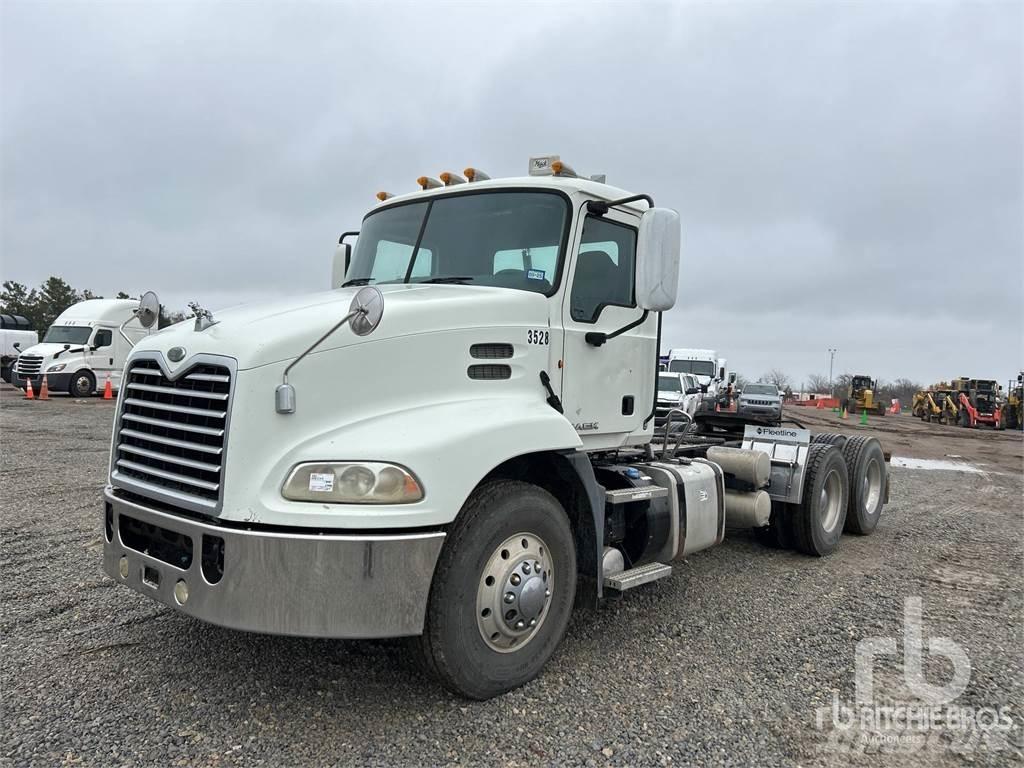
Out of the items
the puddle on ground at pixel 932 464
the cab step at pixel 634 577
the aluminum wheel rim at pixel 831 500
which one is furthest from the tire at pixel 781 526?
the puddle on ground at pixel 932 464

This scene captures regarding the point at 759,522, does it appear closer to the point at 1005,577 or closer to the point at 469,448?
the point at 1005,577

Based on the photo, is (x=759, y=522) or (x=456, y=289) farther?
(x=759, y=522)

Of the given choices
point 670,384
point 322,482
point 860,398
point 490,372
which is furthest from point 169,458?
point 860,398

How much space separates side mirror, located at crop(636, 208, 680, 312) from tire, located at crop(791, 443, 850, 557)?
3.54 metres

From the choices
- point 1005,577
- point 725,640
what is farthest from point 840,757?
point 1005,577

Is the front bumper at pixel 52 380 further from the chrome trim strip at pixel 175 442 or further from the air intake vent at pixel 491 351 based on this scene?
the air intake vent at pixel 491 351

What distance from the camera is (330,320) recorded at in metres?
3.44

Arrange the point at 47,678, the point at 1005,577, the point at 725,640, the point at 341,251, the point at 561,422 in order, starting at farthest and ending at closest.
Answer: the point at 1005,577 → the point at 341,251 → the point at 725,640 → the point at 561,422 → the point at 47,678

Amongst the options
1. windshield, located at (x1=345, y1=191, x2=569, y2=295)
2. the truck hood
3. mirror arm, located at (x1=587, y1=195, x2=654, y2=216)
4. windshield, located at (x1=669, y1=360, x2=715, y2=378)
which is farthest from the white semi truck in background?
mirror arm, located at (x1=587, y1=195, x2=654, y2=216)

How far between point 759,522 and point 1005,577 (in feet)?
7.01

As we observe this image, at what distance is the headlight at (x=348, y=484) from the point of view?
306 centimetres

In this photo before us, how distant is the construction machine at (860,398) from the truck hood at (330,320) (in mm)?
41552

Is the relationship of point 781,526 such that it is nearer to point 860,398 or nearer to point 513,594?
point 513,594

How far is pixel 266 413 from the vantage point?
312cm
